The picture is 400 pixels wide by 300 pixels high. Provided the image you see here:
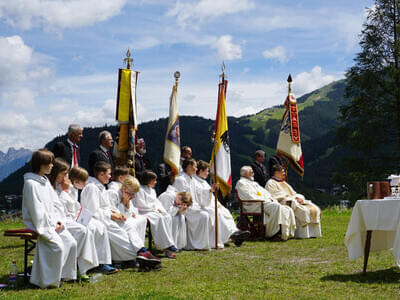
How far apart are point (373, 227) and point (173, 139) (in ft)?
17.5

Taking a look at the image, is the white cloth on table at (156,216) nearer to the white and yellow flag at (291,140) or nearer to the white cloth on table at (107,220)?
the white cloth on table at (107,220)

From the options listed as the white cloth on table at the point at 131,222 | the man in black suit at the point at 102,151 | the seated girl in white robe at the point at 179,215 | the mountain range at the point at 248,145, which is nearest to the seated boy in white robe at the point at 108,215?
the white cloth on table at the point at 131,222

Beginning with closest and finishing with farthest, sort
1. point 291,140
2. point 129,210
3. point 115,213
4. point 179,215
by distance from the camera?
point 115,213
point 129,210
point 179,215
point 291,140

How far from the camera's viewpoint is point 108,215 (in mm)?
7297

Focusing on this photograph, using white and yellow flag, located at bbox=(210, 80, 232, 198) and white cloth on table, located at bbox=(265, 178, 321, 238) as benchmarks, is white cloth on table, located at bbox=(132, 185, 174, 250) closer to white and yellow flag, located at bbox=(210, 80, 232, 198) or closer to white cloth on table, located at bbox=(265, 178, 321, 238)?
white and yellow flag, located at bbox=(210, 80, 232, 198)

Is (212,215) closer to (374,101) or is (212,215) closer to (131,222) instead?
(131,222)

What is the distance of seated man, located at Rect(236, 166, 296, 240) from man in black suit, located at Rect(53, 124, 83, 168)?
4.44 m

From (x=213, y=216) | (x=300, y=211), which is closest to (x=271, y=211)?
(x=300, y=211)

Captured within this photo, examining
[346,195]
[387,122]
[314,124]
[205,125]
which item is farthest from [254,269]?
[314,124]

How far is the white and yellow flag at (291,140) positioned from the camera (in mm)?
13516

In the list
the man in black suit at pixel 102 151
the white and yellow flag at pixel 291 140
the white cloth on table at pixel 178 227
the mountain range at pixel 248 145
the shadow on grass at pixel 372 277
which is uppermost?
the mountain range at pixel 248 145

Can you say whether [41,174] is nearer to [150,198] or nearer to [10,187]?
[150,198]

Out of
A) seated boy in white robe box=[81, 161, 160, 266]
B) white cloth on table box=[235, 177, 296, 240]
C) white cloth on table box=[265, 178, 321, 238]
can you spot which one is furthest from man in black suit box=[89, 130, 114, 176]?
white cloth on table box=[265, 178, 321, 238]

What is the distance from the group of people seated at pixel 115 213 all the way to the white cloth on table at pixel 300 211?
2cm
